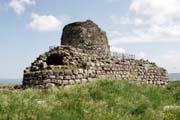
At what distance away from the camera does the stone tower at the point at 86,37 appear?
1452 inches

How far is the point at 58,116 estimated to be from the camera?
12859 mm

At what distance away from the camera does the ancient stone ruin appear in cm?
2603

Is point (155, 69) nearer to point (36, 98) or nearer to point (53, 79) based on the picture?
point (53, 79)

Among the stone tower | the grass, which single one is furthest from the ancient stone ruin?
the grass

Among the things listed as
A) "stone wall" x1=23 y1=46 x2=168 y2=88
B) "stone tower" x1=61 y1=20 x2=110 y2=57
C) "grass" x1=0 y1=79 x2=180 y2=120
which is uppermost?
"stone tower" x1=61 y1=20 x2=110 y2=57

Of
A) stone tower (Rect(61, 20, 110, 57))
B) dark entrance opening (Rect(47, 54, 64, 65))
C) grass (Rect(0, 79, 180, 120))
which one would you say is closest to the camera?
grass (Rect(0, 79, 180, 120))

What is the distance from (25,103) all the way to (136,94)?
20.9 ft

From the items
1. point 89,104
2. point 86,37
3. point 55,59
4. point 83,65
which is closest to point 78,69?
point 83,65

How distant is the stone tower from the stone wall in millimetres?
3780

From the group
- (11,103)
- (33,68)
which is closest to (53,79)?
(33,68)

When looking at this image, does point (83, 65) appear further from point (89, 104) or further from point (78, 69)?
point (89, 104)

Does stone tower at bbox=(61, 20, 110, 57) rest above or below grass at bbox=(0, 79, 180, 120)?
above

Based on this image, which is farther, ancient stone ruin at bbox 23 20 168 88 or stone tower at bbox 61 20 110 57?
stone tower at bbox 61 20 110 57

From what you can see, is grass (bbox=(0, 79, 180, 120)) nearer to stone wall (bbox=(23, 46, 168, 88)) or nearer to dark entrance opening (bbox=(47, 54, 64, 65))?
stone wall (bbox=(23, 46, 168, 88))
